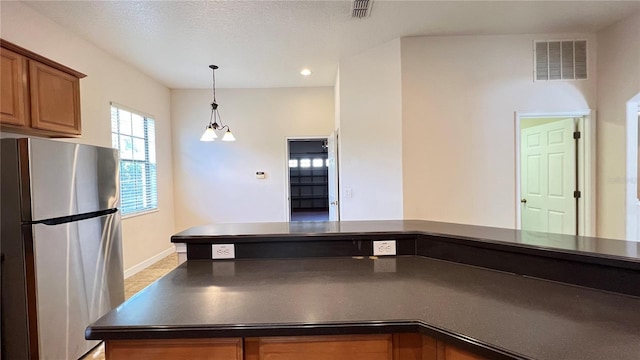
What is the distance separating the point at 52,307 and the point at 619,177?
16.2ft

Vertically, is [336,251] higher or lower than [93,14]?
lower

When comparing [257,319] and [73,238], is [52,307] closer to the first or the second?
[73,238]

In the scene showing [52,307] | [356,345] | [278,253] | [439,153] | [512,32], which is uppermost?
[512,32]

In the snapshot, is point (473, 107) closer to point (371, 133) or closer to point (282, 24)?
point (371, 133)

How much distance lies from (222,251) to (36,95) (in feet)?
6.29

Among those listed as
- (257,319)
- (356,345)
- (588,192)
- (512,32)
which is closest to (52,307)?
(257,319)

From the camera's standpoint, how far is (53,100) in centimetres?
244

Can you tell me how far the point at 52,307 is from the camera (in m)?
2.03

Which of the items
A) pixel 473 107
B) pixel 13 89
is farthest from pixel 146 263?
pixel 473 107

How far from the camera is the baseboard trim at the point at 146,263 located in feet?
13.0

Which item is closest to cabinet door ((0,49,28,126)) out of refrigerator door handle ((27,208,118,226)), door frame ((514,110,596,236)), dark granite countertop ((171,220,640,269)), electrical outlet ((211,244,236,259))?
refrigerator door handle ((27,208,118,226))

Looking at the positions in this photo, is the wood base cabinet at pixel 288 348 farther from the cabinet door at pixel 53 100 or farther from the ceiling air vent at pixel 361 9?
the ceiling air vent at pixel 361 9

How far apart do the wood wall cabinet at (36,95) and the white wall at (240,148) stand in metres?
2.63

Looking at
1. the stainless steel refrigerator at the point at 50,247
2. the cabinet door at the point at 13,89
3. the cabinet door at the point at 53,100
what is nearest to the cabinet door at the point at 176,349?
the stainless steel refrigerator at the point at 50,247
